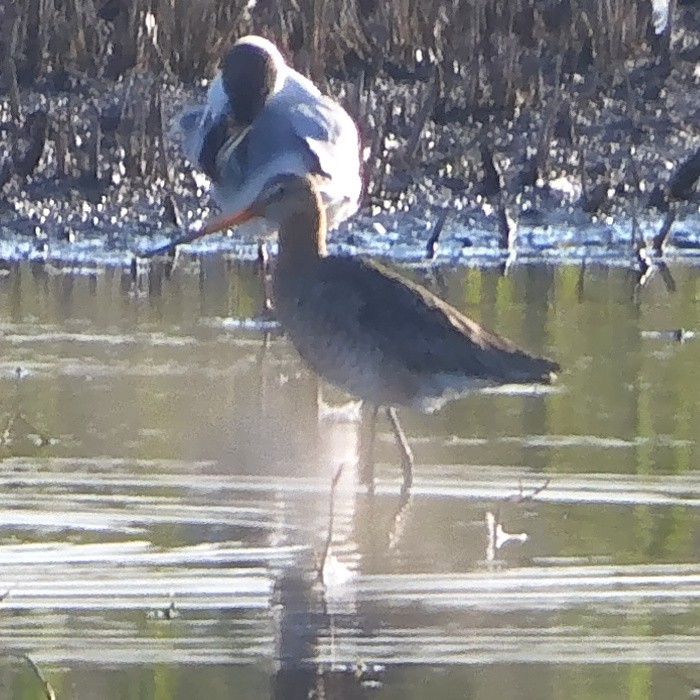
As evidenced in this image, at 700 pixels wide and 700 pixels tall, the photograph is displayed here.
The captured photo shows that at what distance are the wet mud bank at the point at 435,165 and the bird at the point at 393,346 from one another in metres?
3.21

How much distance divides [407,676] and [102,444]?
216 centimetres

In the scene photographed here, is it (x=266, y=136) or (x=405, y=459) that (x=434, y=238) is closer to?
(x=266, y=136)

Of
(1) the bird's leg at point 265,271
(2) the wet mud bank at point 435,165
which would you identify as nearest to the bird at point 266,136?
(1) the bird's leg at point 265,271

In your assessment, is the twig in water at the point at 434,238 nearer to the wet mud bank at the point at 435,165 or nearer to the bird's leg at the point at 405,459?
the wet mud bank at the point at 435,165

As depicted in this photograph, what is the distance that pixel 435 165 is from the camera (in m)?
11.0

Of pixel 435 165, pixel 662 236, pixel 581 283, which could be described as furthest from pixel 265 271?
pixel 435 165

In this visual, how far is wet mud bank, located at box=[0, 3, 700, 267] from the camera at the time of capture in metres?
9.86

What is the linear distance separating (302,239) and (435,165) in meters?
4.54

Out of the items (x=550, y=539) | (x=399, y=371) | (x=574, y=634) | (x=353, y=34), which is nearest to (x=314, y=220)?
(x=399, y=371)

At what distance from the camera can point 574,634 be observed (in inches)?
179

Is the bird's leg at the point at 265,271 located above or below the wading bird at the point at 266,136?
below

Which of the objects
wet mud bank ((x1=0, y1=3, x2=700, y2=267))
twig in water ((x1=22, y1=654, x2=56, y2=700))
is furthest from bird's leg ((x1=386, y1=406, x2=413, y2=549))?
wet mud bank ((x1=0, y1=3, x2=700, y2=267))

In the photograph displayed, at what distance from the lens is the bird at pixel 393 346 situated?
6086mm

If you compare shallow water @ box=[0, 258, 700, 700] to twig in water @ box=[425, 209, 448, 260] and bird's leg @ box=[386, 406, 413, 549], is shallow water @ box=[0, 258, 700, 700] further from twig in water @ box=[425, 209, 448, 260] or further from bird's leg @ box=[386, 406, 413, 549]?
twig in water @ box=[425, 209, 448, 260]
